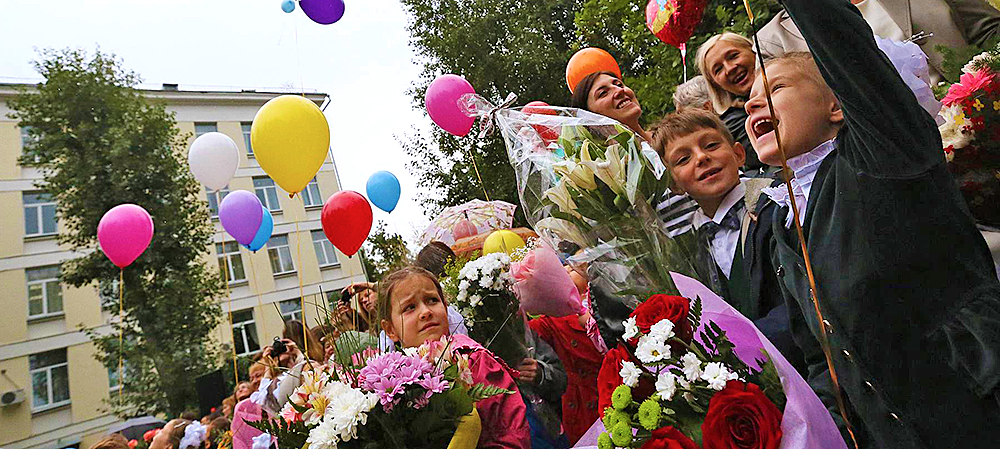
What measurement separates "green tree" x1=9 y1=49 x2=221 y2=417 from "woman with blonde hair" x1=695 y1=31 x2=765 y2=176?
1659 cm

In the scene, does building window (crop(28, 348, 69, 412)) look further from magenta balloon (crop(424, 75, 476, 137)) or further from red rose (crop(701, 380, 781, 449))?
red rose (crop(701, 380, 781, 449))

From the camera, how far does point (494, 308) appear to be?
96.8 inches

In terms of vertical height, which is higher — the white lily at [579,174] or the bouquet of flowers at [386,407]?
the white lily at [579,174]

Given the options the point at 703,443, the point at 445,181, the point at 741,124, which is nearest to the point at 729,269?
the point at 703,443

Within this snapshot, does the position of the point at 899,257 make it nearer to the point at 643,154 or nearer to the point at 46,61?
the point at 643,154

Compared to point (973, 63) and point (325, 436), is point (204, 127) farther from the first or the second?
point (973, 63)

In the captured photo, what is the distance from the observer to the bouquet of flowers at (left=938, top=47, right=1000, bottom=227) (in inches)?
61.2

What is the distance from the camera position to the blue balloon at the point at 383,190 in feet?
26.2

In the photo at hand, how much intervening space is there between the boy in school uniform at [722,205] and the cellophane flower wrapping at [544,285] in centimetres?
53

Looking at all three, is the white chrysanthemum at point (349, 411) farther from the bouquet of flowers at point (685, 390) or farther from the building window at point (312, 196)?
the building window at point (312, 196)

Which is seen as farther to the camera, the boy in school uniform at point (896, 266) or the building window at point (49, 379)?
the building window at point (49, 379)

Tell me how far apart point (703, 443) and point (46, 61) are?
69.0 feet

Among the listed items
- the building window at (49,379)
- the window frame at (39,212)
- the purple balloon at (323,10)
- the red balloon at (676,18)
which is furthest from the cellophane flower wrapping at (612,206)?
the window frame at (39,212)

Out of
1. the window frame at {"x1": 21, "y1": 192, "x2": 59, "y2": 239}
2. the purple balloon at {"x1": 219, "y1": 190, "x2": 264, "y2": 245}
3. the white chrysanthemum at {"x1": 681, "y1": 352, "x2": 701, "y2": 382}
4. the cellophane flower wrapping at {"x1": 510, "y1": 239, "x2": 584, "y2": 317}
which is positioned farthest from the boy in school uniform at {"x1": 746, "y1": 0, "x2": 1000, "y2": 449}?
the window frame at {"x1": 21, "y1": 192, "x2": 59, "y2": 239}
